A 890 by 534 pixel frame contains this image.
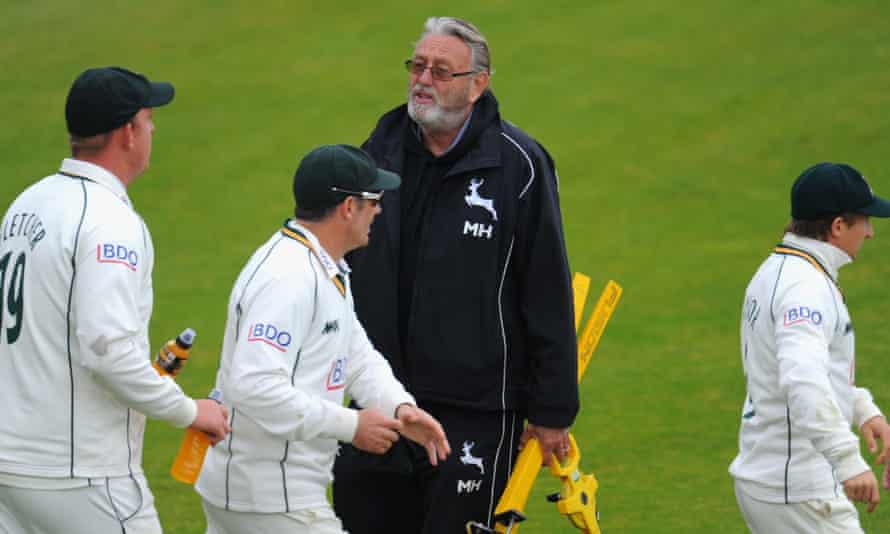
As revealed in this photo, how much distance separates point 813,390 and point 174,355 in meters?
2.41

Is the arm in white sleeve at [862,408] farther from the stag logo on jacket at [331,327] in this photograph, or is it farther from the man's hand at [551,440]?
the stag logo on jacket at [331,327]

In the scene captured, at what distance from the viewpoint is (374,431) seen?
5027 millimetres

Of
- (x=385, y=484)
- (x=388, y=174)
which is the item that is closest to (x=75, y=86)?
(x=388, y=174)

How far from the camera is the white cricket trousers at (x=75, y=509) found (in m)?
4.84

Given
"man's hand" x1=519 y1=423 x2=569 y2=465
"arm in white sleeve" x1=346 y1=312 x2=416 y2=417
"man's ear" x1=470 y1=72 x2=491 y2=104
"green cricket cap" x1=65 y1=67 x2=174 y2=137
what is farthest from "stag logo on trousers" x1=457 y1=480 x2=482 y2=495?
"green cricket cap" x1=65 y1=67 x2=174 y2=137

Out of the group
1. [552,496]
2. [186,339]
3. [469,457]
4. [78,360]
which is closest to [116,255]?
[78,360]

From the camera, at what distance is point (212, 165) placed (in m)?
18.8

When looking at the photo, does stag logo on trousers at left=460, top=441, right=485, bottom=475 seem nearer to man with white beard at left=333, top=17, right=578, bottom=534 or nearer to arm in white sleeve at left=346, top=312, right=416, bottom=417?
man with white beard at left=333, top=17, right=578, bottom=534

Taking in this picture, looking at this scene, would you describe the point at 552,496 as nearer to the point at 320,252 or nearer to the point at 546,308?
the point at 546,308

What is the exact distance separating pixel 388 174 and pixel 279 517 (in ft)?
4.37

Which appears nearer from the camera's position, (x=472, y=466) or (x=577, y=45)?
(x=472, y=466)

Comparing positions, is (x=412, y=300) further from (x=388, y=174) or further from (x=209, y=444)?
(x=209, y=444)

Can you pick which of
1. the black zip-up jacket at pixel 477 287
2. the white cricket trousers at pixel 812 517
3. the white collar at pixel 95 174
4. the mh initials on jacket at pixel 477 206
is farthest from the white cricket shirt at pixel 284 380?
the white cricket trousers at pixel 812 517

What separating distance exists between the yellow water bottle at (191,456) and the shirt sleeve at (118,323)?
0.09 metres
